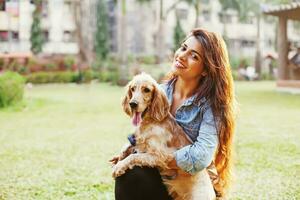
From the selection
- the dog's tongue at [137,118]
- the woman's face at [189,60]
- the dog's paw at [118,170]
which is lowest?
the dog's paw at [118,170]

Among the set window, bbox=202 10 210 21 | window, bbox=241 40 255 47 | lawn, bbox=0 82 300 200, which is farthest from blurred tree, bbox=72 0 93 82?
window, bbox=241 40 255 47

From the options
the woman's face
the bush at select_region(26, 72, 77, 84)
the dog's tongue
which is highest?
the woman's face

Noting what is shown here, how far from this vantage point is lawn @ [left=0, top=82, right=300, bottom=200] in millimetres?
4578

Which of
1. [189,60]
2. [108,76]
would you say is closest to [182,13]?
[108,76]

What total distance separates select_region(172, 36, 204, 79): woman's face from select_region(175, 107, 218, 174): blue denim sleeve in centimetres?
26

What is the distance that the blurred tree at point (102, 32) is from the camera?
3538 centimetres

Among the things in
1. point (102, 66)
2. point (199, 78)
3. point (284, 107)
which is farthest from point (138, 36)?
point (199, 78)

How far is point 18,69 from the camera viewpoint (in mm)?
25250

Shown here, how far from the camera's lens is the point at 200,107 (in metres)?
2.55

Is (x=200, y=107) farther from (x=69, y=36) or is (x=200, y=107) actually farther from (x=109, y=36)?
(x=109, y=36)

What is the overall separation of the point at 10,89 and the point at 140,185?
1024 centimetres

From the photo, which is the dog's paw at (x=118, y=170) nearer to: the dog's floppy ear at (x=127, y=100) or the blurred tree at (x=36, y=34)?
the dog's floppy ear at (x=127, y=100)

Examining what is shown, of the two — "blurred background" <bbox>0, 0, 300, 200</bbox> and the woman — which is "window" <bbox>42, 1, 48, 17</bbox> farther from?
the woman

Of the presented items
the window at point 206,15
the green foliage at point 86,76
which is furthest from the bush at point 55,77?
the window at point 206,15
